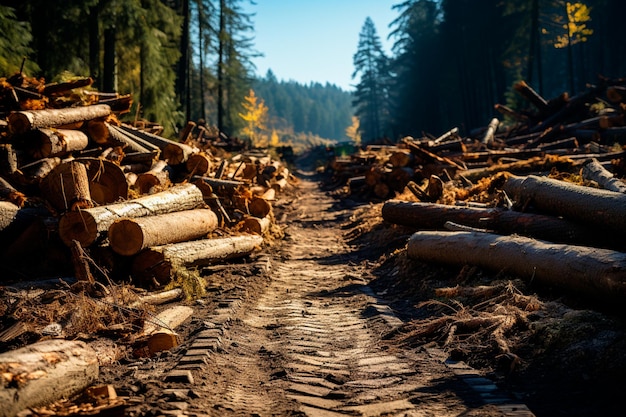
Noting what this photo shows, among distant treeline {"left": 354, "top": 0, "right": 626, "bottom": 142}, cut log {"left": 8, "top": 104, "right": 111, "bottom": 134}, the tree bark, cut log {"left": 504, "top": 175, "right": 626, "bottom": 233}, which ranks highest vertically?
distant treeline {"left": 354, "top": 0, "right": 626, "bottom": 142}

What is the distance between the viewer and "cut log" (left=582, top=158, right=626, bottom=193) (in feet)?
26.7

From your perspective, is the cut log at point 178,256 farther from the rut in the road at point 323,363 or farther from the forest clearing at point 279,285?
the rut in the road at point 323,363

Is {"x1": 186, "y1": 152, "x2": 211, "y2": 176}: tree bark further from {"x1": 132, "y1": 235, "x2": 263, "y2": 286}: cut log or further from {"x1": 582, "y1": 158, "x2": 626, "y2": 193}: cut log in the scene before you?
{"x1": 582, "y1": 158, "x2": 626, "y2": 193}: cut log

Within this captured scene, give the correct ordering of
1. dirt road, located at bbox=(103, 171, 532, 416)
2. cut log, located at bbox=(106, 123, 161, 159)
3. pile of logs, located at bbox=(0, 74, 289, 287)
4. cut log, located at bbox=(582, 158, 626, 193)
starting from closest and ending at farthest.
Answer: dirt road, located at bbox=(103, 171, 532, 416) → pile of logs, located at bbox=(0, 74, 289, 287) → cut log, located at bbox=(582, 158, 626, 193) → cut log, located at bbox=(106, 123, 161, 159)

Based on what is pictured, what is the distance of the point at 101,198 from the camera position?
866 cm

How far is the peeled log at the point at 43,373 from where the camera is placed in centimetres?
332

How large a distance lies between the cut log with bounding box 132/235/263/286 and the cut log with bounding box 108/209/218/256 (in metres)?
0.14

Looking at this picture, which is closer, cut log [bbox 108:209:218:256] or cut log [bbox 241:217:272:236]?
cut log [bbox 108:209:218:256]

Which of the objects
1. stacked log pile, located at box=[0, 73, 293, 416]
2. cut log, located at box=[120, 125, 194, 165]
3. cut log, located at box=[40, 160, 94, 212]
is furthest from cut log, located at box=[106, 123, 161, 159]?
cut log, located at box=[40, 160, 94, 212]

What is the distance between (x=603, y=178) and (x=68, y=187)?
831cm

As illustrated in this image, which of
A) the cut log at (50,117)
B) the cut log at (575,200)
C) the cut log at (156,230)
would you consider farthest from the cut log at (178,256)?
the cut log at (575,200)

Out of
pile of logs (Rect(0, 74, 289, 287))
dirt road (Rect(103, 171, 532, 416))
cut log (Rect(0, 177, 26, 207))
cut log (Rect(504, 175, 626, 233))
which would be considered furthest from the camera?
cut log (Rect(0, 177, 26, 207))

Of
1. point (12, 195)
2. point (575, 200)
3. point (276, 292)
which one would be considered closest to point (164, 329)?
point (276, 292)

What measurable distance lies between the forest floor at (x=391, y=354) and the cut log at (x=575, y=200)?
3.89 feet
